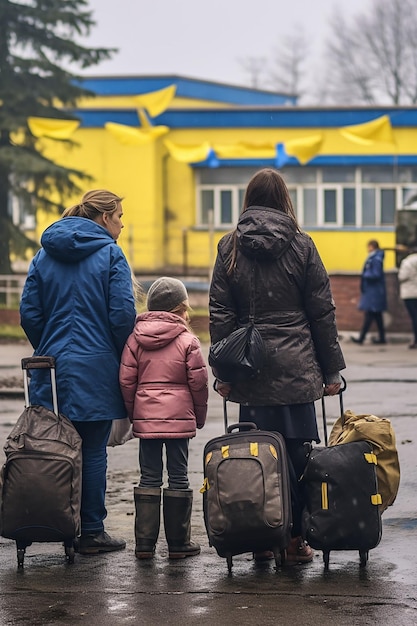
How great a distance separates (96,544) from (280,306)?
5.17 feet

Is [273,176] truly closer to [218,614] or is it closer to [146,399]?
[146,399]

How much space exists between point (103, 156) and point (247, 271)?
110ft

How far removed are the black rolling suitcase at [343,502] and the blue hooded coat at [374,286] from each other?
17.2 meters

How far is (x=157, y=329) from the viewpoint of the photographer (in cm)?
681

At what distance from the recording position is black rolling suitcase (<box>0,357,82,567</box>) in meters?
6.45

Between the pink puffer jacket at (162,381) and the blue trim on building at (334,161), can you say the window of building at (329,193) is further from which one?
the pink puffer jacket at (162,381)

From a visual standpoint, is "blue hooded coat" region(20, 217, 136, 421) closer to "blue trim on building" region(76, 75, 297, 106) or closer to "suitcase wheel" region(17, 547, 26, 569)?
"suitcase wheel" region(17, 547, 26, 569)

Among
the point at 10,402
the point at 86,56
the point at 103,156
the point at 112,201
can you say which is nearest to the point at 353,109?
the point at 103,156

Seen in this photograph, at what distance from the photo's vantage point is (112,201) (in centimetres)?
712

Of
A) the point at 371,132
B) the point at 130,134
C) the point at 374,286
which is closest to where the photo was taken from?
the point at 374,286

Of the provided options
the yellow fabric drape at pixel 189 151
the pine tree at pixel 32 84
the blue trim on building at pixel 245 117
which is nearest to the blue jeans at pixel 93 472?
the pine tree at pixel 32 84

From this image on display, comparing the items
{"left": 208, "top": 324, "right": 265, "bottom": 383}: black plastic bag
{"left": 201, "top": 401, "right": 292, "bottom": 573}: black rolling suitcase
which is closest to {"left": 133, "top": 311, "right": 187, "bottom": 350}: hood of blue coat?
{"left": 208, "top": 324, "right": 265, "bottom": 383}: black plastic bag

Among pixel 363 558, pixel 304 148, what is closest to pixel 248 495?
pixel 363 558

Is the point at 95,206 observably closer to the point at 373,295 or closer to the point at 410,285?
the point at 410,285
